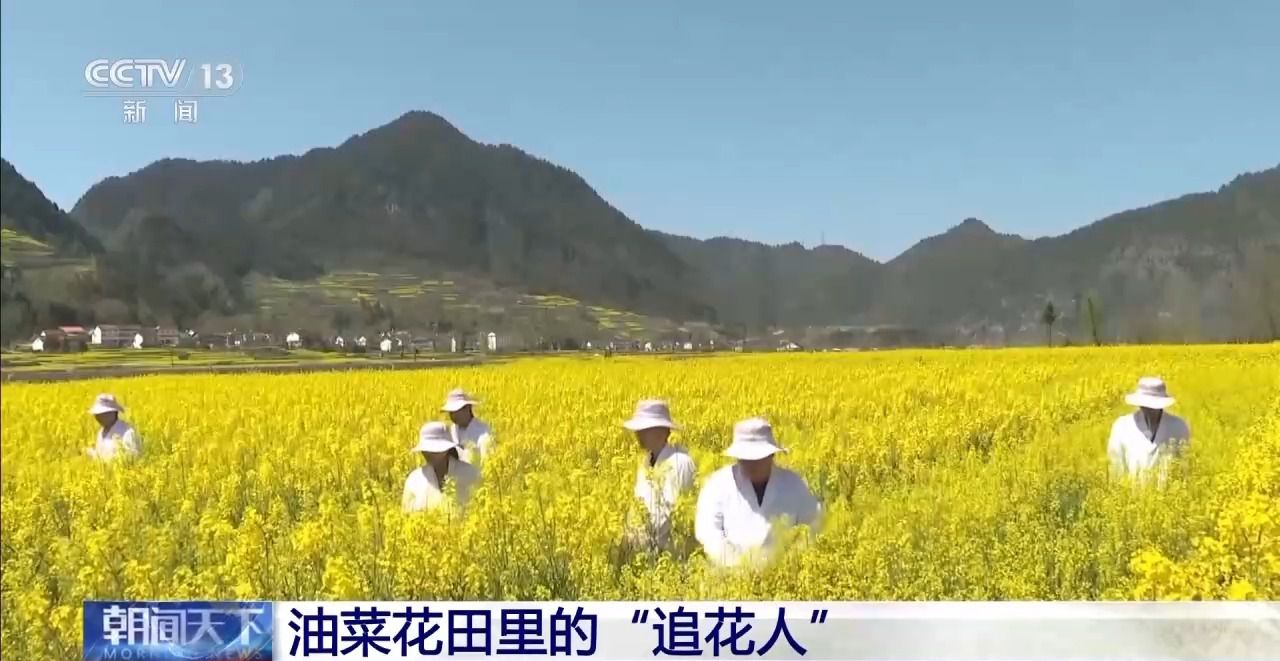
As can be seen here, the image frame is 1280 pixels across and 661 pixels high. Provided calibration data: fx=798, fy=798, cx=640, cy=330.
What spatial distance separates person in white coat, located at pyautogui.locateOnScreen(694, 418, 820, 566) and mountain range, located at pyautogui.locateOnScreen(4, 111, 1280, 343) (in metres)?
0.53

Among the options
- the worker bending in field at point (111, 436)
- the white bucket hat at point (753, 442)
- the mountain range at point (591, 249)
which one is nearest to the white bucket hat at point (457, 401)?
the mountain range at point (591, 249)

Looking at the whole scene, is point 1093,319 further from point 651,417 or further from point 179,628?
point 179,628

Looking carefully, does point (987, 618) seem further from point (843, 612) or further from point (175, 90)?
point (175, 90)

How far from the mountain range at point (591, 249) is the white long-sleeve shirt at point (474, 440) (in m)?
0.56

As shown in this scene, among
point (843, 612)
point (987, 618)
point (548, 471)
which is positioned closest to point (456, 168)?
point (548, 471)

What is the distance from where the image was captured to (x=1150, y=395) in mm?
2809

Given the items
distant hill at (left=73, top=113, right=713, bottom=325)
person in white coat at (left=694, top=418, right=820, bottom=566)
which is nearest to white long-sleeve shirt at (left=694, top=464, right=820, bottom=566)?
person in white coat at (left=694, top=418, right=820, bottom=566)

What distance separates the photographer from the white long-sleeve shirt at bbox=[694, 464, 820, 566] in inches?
99.4

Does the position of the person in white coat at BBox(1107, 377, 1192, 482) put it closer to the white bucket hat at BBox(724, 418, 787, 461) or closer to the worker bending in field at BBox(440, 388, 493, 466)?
the white bucket hat at BBox(724, 418, 787, 461)

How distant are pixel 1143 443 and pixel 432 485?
246 cm

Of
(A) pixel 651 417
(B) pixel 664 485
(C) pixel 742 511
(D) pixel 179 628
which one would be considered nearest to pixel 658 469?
(B) pixel 664 485

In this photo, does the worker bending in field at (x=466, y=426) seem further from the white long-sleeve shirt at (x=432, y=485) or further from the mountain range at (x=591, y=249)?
the mountain range at (x=591, y=249)

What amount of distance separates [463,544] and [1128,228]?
8.31 ft

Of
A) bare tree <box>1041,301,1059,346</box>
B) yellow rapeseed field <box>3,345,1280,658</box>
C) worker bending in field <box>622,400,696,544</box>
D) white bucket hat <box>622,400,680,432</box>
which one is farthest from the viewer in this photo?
bare tree <box>1041,301,1059,346</box>
